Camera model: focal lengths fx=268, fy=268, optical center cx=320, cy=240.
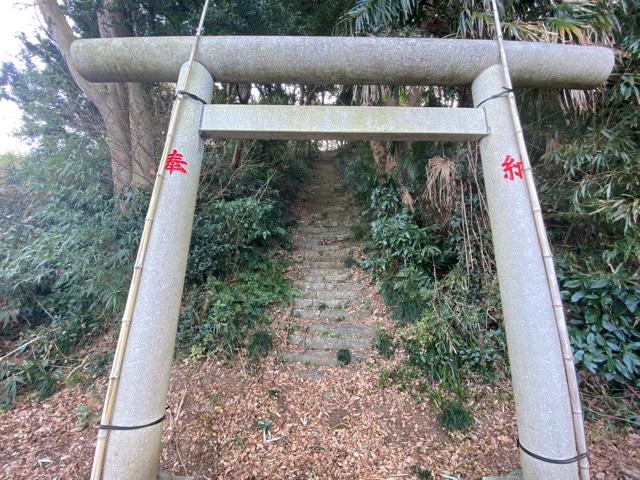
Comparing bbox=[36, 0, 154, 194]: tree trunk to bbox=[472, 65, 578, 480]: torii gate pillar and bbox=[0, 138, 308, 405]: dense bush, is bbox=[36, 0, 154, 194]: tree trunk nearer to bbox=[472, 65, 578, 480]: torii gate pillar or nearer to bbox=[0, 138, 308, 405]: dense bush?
bbox=[0, 138, 308, 405]: dense bush

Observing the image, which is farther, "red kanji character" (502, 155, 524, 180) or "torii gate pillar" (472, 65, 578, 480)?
"red kanji character" (502, 155, 524, 180)

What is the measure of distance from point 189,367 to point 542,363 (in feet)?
10.8

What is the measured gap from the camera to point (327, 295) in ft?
14.0

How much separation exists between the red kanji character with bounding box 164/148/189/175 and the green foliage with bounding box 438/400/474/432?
10.4 feet

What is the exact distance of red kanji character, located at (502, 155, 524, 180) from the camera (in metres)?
1.83

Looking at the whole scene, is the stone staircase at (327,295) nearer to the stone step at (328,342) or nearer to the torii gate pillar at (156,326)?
the stone step at (328,342)

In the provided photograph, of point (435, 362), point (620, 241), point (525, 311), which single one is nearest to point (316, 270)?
point (435, 362)

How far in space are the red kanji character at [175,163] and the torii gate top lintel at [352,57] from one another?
31.3 inches

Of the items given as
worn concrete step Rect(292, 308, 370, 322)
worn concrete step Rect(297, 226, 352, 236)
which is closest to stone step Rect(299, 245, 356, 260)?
worn concrete step Rect(297, 226, 352, 236)

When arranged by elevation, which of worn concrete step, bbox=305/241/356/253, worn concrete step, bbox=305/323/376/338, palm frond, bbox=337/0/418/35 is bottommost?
worn concrete step, bbox=305/323/376/338

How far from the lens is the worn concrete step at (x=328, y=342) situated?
11.3ft

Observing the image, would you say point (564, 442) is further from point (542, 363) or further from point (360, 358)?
point (360, 358)

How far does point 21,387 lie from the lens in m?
3.05

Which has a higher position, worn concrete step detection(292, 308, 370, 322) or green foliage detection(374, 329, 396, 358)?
worn concrete step detection(292, 308, 370, 322)
